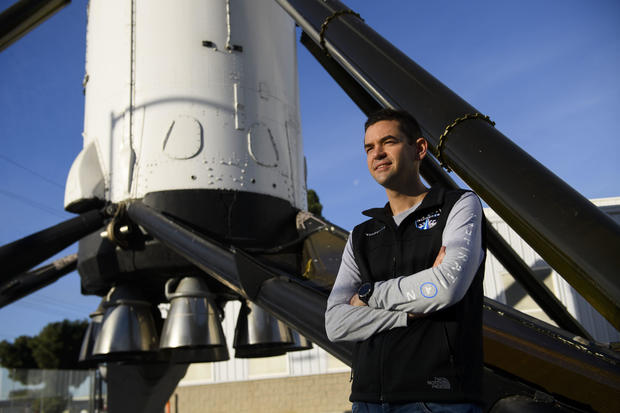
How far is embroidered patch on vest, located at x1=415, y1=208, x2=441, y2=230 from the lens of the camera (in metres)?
1.98

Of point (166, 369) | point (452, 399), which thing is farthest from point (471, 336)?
point (166, 369)

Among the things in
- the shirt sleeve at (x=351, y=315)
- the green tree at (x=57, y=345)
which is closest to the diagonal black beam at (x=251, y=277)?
the shirt sleeve at (x=351, y=315)

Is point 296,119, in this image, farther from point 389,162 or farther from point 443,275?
point 443,275

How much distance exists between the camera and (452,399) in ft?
5.42

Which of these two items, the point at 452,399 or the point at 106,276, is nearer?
the point at 452,399

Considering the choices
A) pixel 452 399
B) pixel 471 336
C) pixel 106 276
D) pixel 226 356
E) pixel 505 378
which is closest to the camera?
pixel 452 399

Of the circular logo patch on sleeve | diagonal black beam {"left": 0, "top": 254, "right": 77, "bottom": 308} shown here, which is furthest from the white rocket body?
the circular logo patch on sleeve

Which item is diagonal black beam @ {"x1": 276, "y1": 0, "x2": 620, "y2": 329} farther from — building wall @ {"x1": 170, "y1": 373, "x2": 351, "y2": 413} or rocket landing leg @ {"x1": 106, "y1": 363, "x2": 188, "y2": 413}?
building wall @ {"x1": 170, "y1": 373, "x2": 351, "y2": 413}

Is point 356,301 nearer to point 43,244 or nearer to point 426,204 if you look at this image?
point 426,204

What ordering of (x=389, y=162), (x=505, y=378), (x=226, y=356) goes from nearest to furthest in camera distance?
(x=389, y=162)
(x=505, y=378)
(x=226, y=356)

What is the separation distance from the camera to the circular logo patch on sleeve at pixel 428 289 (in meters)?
1.73

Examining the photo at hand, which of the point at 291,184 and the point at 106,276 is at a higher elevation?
the point at 291,184

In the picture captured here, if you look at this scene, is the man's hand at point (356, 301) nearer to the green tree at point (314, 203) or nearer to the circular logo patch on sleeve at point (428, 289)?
the circular logo patch on sleeve at point (428, 289)

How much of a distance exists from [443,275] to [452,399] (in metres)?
0.38
